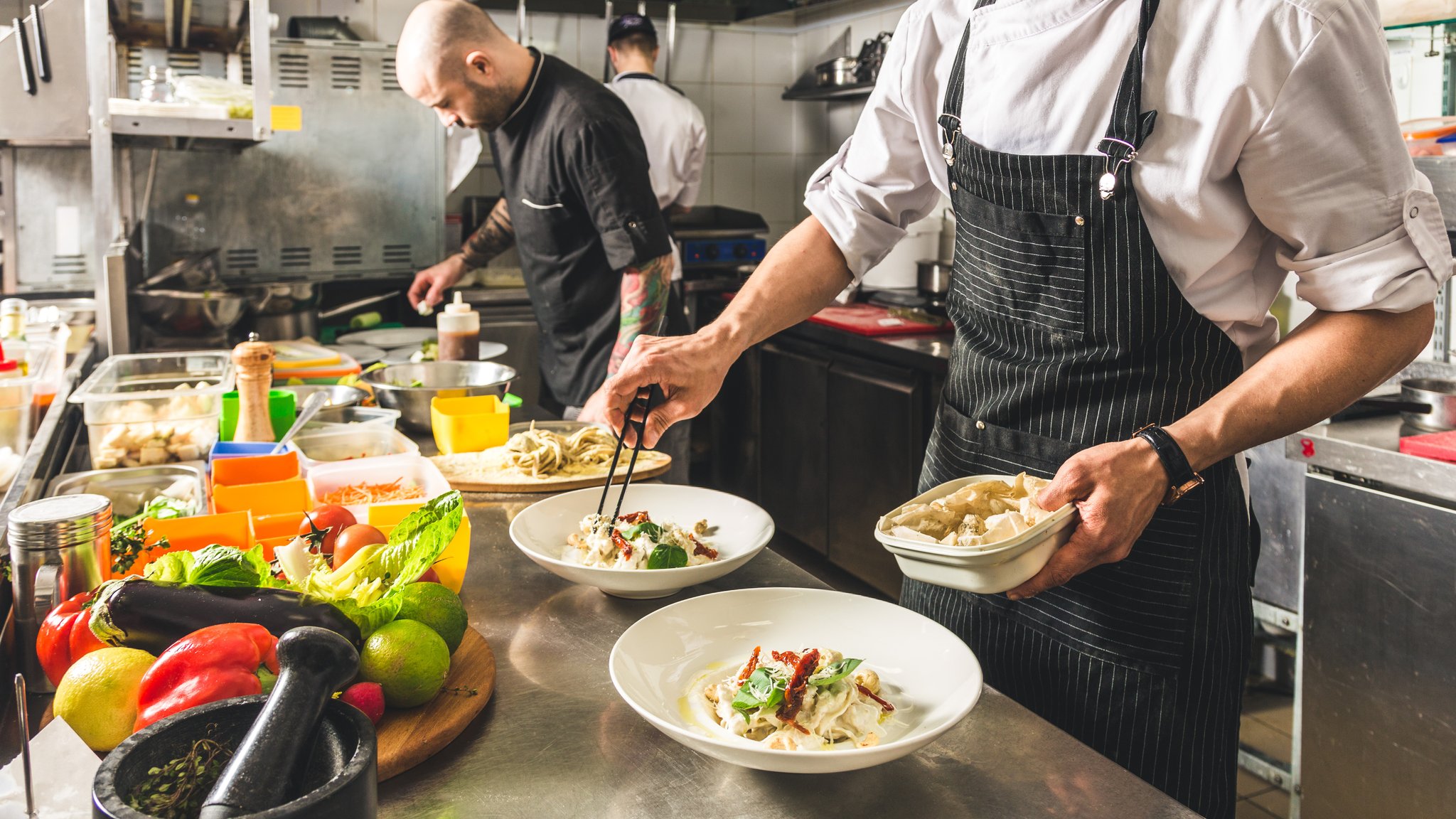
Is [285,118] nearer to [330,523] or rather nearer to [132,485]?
[132,485]

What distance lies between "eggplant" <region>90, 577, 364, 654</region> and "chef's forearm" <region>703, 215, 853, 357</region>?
73 cm

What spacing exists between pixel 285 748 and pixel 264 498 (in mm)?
930

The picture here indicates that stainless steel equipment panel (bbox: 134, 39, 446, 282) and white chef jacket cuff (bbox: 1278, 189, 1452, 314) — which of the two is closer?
white chef jacket cuff (bbox: 1278, 189, 1452, 314)

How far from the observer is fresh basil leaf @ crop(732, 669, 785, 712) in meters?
0.96

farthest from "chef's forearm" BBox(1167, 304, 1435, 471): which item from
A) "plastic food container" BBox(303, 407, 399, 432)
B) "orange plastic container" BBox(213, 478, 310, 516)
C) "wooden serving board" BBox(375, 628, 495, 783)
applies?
"plastic food container" BBox(303, 407, 399, 432)

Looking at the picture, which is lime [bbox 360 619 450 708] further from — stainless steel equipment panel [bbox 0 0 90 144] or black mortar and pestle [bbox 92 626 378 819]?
stainless steel equipment panel [bbox 0 0 90 144]

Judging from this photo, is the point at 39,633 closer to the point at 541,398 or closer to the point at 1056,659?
the point at 1056,659

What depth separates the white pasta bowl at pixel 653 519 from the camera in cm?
129

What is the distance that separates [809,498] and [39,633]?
336cm

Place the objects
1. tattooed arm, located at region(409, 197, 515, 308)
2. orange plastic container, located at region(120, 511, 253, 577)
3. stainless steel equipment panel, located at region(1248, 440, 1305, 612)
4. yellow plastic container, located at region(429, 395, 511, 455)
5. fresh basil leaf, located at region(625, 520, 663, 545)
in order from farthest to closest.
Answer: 1. tattooed arm, located at region(409, 197, 515, 308)
2. stainless steel equipment panel, located at region(1248, 440, 1305, 612)
3. yellow plastic container, located at region(429, 395, 511, 455)
4. fresh basil leaf, located at region(625, 520, 663, 545)
5. orange plastic container, located at region(120, 511, 253, 577)

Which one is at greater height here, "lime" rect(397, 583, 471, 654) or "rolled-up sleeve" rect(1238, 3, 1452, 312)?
"rolled-up sleeve" rect(1238, 3, 1452, 312)

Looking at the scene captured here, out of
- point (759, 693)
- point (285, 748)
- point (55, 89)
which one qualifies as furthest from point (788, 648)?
point (55, 89)

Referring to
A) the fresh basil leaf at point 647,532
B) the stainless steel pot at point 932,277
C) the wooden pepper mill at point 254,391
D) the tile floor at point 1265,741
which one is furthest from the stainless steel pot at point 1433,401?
the wooden pepper mill at point 254,391

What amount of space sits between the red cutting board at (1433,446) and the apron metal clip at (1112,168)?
1.12 metres
